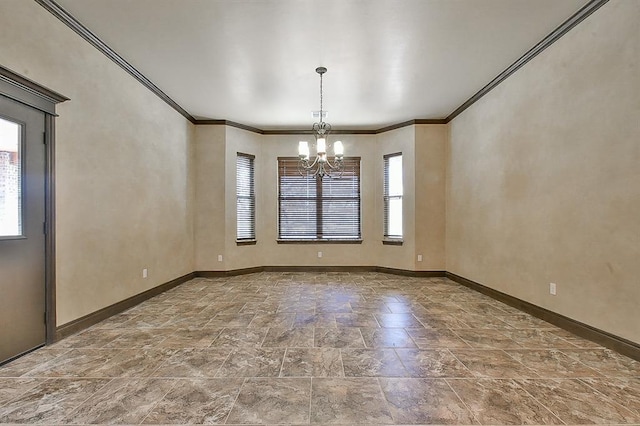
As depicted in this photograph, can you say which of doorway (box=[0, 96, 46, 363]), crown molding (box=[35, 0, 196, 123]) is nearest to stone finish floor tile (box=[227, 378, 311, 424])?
doorway (box=[0, 96, 46, 363])

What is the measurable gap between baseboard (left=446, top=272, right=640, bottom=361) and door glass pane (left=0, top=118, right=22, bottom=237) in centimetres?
488

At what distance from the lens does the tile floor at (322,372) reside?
180 cm

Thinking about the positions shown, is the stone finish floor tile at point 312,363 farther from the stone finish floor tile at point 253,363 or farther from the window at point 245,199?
the window at point 245,199

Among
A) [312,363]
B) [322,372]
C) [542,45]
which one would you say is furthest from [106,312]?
[542,45]

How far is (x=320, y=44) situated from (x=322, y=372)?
10.2 ft

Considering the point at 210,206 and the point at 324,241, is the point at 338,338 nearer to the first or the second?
the point at 324,241

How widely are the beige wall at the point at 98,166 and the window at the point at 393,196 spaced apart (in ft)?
13.1

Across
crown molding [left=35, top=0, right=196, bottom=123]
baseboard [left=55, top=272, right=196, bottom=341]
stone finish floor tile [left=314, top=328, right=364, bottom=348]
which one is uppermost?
crown molding [left=35, top=0, right=196, bottom=123]

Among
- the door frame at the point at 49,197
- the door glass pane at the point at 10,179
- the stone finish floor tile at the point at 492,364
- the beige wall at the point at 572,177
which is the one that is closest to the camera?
the stone finish floor tile at the point at 492,364

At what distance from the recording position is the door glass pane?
237 cm

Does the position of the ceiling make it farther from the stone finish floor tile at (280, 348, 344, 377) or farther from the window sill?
the stone finish floor tile at (280, 348, 344, 377)

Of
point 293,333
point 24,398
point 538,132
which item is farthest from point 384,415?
point 538,132

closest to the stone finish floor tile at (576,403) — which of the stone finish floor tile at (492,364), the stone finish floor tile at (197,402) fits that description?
the stone finish floor tile at (492,364)

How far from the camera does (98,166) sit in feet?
11.0
